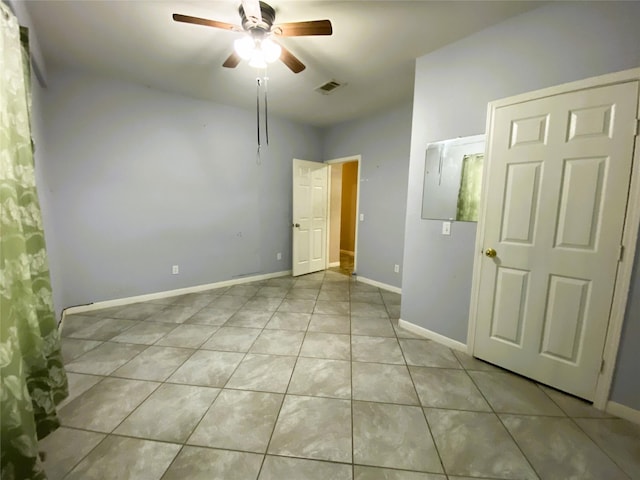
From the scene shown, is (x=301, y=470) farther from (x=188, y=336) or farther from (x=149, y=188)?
(x=149, y=188)

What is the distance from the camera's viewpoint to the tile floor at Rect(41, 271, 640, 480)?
4.07 ft

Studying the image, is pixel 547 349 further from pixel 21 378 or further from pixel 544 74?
pixel 21 378

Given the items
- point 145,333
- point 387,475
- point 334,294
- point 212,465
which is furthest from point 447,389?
point 145,333

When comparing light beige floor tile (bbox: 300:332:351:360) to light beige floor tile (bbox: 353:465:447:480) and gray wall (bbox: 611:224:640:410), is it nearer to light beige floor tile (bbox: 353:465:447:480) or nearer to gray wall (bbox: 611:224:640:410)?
light beige floor tile (bbox: 353:465:447:480)

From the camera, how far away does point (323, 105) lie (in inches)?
144

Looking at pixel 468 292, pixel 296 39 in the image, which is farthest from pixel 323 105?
pixel 468 292

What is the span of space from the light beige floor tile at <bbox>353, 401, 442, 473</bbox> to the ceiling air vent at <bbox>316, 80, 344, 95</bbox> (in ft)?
10.3

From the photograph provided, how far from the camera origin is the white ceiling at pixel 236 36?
6.03ft

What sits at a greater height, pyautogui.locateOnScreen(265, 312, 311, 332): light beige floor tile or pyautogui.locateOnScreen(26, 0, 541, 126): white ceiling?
pyautogui.locateOnScreen(26, 0, 541, 126): white ceiling

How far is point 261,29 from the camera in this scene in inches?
71.6

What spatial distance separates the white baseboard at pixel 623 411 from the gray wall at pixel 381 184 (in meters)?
2.30

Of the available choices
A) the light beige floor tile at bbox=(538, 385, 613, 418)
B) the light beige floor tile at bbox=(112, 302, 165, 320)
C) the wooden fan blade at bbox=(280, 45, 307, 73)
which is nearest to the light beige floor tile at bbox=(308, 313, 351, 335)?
the light beige floor tile at bbox=(538, 385, 613, 418)

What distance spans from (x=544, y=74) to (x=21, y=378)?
3264 mm

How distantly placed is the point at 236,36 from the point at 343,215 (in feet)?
15.2
